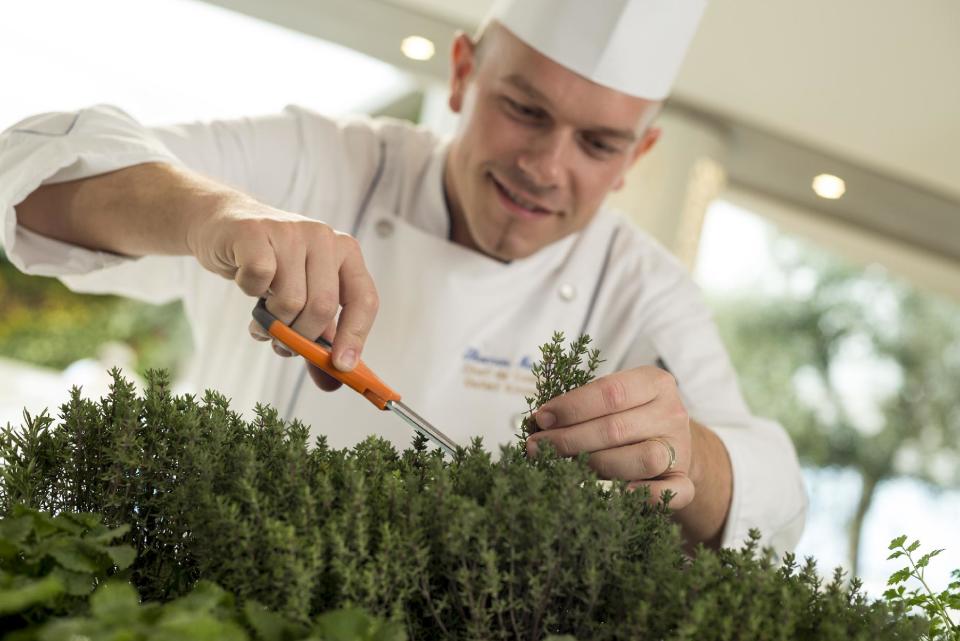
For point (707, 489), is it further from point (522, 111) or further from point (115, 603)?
point (115, 603)

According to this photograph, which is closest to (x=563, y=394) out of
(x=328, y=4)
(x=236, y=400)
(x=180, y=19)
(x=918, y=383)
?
(x=236, y=400)

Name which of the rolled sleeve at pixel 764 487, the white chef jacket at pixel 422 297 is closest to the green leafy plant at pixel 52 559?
the rolled sleeve at pixel 764 487

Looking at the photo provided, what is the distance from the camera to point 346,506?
0.70 m

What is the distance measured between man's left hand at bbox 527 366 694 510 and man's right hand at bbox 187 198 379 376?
0.25m

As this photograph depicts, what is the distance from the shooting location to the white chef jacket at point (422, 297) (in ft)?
5.92

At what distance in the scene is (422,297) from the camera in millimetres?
1886

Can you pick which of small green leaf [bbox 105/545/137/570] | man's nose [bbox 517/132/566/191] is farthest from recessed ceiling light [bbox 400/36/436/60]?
small green leaf [bbox 105/545/137/570]

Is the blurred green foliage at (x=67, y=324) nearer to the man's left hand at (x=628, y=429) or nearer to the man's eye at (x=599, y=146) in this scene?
the man's eye at (x=599, y=146)

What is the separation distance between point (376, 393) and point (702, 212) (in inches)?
88.5

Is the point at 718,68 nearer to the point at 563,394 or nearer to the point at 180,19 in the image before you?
the point at 563,394

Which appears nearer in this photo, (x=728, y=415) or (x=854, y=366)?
(x=728, y=415)

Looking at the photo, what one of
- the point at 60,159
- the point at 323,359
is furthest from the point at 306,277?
the point at 60,159

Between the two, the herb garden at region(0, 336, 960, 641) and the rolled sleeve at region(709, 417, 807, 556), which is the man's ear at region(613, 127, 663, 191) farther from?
the herb garden at region(0, 336, 960, 641)

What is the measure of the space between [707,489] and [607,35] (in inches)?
31.8
